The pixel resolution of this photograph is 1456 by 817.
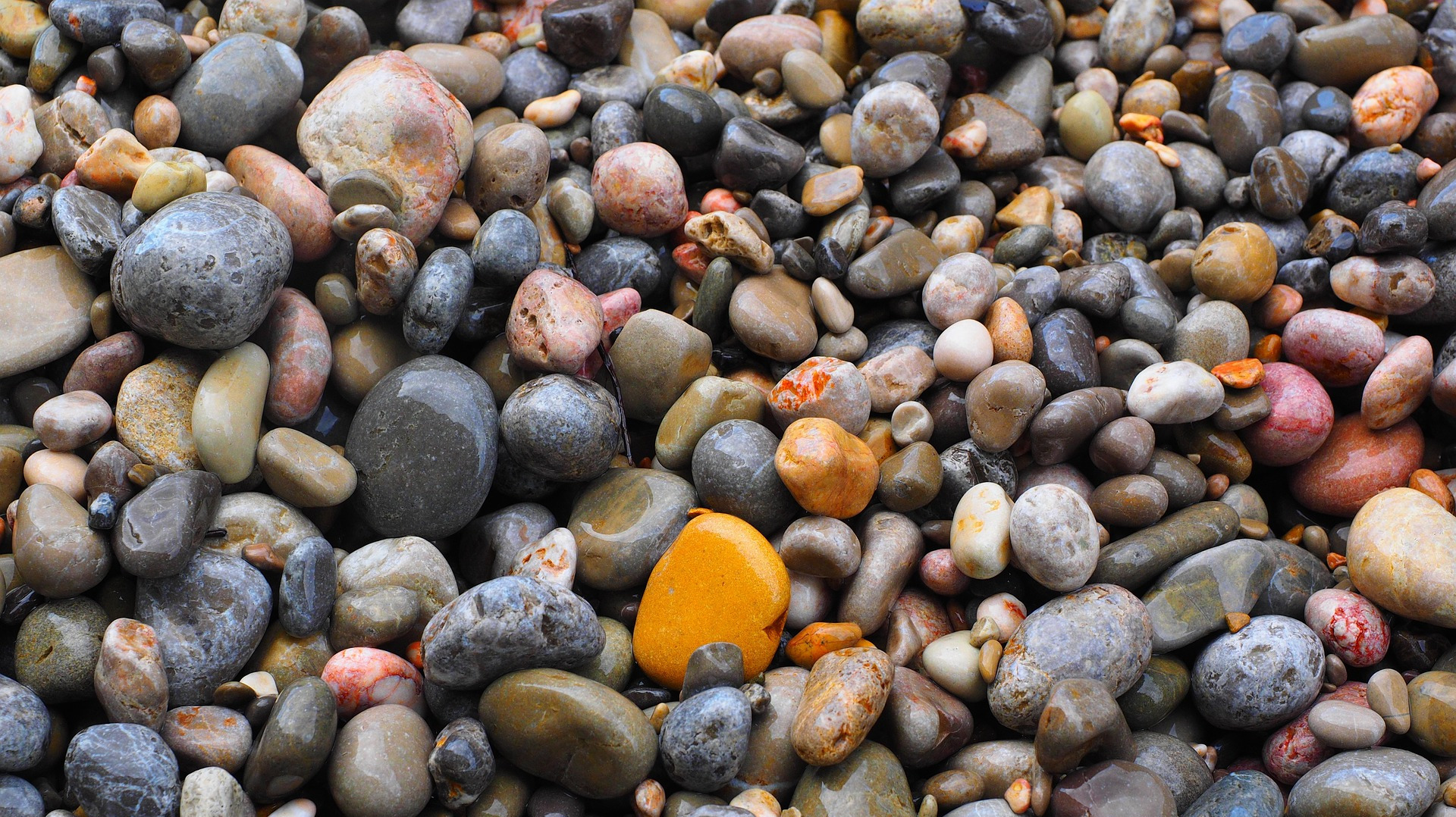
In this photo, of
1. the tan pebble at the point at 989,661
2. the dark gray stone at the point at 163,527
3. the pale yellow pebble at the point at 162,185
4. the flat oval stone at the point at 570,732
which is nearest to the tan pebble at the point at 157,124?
→ the pale yellow pebble at the point at 162,185

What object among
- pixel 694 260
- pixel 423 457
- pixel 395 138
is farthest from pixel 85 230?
pixel 694 260

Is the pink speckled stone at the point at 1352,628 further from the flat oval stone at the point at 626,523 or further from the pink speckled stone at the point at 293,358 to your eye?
the pink speckled stone at the point at 293,358

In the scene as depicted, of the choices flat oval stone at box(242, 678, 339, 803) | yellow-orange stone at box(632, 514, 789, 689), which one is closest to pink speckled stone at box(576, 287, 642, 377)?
yellow-orange stone at box(632, 514, 789, 689)

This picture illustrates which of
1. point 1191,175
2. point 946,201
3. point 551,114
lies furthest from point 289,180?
point 1191,175

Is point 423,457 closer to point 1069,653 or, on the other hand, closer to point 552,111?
point 552,111

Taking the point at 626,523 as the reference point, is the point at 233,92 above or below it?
above

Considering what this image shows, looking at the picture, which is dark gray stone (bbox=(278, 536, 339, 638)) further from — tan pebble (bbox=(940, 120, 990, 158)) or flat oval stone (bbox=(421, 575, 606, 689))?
tan pebble (bbox=(940, 120, 990, 158))
